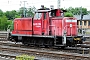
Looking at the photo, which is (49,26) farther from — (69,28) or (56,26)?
(69,28)

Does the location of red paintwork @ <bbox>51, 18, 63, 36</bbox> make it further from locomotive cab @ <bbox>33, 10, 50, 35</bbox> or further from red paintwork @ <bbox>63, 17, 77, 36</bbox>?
locomotive cab @ <bbox>33, 10, 50, 35</bbox>

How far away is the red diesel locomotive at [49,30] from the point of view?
15.0 metres

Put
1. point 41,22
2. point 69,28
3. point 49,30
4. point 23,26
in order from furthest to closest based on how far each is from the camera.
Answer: point 23,26, point 41,22, point 49,30, point 69,28

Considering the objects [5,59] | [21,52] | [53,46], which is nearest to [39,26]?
[53,46]

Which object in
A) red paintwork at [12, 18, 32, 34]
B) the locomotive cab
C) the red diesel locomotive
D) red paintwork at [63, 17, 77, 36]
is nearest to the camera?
the red diesel locomotive

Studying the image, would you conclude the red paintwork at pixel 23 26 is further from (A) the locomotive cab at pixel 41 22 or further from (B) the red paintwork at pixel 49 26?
(A) the locomotive cab at pixel 41 22

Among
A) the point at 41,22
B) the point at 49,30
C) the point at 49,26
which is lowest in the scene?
the point at 49,30

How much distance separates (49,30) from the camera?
1595 centimetres

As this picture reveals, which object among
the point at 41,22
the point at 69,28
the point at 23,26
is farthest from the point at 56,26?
the point at 23,26

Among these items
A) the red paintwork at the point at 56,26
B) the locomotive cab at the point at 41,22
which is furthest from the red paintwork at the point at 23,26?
the red paintwork at the point at 56,26

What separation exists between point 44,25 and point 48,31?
547 millimetres

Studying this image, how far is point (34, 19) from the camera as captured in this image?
16.4 meters

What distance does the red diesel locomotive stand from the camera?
1502 centimetres

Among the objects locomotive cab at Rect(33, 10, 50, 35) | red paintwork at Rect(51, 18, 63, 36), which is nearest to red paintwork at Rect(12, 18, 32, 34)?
locomotive cab at Rect(33, 10, 50, 35)
